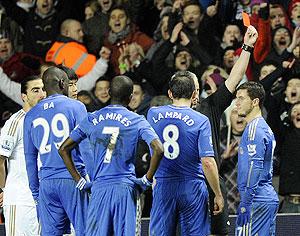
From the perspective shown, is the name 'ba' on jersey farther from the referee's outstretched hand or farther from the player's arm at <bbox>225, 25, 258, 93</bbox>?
the referee's outstretched hand

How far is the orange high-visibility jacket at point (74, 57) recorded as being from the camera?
1366cm

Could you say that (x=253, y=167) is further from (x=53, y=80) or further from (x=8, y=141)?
(x=8, y=141)

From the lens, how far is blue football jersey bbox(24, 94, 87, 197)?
906cm

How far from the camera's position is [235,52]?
43.0 feet

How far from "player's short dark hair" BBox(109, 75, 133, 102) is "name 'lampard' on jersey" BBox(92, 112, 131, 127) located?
163mm

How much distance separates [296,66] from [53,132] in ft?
15.7

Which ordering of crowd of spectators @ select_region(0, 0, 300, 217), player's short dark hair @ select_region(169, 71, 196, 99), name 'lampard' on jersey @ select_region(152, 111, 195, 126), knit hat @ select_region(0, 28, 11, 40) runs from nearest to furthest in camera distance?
name 'lampard' on jersey @ select_region(152, 111, 195, 126) → player's short dark hair @ select_region(169, 71, 196, 99) → crowd of spectators @ select_region(0, 0, 300, 217) → knit hat @ select_region(0, 28, 11, 40)

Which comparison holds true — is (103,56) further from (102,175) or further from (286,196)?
(102,175)

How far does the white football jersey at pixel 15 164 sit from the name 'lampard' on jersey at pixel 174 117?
1.44 m

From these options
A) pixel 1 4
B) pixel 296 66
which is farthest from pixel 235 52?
pixel 1 4

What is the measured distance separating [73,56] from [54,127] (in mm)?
4704

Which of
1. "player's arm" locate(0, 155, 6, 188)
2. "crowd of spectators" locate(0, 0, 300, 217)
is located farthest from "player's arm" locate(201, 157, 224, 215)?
"crowd of spectators" locate(0, 0, 300, 217)

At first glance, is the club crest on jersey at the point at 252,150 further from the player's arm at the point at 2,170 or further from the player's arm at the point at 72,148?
the player's arm at the point at 2,170

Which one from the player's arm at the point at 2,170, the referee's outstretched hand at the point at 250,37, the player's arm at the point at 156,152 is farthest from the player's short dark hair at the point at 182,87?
the player's arm at the point at 2,170
